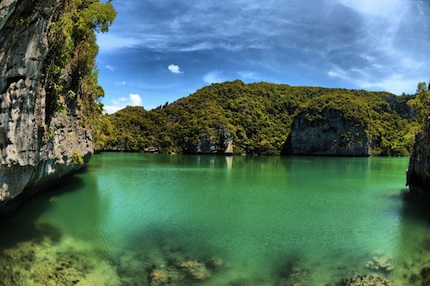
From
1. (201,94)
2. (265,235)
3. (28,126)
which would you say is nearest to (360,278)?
(265,235)

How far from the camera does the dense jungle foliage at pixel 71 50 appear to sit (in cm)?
1281

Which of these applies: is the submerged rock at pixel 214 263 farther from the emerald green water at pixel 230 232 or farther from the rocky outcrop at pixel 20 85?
the rocky outcrop at pixel 20 85

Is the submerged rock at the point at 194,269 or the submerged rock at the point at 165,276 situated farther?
the submerged rock at the point at 194,269

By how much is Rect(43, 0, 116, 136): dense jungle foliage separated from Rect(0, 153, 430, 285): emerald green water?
5.40 m

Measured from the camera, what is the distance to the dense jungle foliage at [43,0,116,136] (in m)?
12.8

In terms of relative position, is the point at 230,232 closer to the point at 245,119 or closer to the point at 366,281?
the point at 366,281

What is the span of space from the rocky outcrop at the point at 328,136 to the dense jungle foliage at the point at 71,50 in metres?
96.7

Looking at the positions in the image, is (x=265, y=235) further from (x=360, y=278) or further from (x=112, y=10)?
(x=112, y=10)

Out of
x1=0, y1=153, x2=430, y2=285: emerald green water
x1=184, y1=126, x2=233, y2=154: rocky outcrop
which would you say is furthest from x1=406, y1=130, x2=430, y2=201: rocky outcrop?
x1=184, y1=126, x2=233, y2=154: rocky outcrop

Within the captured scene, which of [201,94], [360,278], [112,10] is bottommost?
[360,278]

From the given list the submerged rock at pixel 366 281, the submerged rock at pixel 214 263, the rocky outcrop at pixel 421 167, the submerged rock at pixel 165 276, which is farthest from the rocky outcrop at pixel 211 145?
the submerged rock at pixel 366 281

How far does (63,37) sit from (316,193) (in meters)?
20.3

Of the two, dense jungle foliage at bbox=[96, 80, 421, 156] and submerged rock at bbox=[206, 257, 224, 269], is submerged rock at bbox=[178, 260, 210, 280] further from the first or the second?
dense jungle foliage at bbox=[96, 80, 421, 156]

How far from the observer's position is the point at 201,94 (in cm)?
14512
